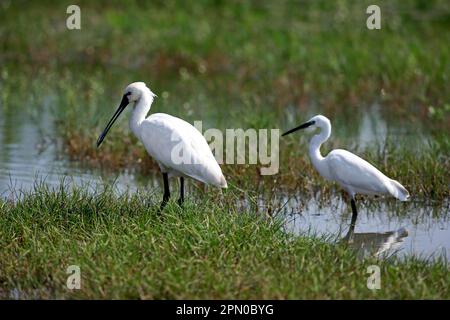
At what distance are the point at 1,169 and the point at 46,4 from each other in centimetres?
1098

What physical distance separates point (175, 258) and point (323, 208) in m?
3.37

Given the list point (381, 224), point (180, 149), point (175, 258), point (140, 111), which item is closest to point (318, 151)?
point (381, 224)

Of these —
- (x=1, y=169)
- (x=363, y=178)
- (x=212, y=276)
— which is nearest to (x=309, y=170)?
(x=363, y=178)

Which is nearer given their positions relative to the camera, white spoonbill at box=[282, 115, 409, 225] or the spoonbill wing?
the spoonbill wing

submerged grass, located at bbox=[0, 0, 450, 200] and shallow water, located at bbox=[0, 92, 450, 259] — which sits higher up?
submerged grass, located at bbox=[0, 0, 450, 200]

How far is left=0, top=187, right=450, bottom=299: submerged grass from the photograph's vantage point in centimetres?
672

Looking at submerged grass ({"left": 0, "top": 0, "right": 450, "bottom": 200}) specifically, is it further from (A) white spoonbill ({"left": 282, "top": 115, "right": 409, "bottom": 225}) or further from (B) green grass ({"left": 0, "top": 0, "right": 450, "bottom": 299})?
(A) white spoonbill ({"left": 282, "top": 115, "right": 409, "bottom": 225})

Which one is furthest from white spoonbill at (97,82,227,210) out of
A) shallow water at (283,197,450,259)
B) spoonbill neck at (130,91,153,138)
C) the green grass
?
shallow water at (283,197,450,259)

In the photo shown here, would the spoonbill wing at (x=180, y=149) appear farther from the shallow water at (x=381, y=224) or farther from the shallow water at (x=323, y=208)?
the shallow water at (x=381, y=224)

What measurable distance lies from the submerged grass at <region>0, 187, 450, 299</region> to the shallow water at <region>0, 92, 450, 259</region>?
0.54 m

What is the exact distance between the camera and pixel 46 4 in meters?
21.7

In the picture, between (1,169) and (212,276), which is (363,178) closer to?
(212,276)

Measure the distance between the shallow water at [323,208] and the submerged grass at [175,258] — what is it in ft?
1.77
